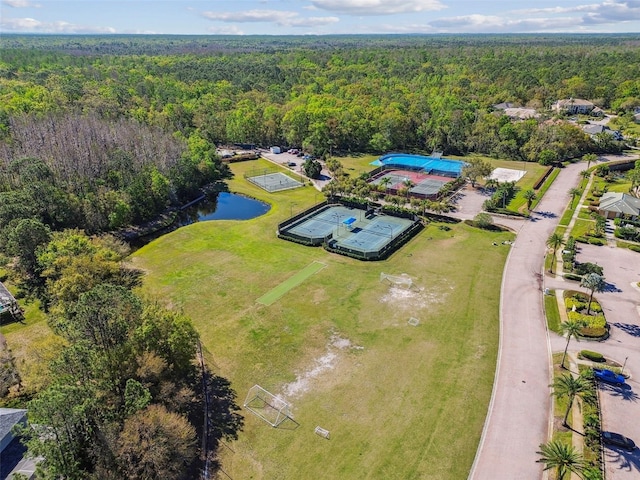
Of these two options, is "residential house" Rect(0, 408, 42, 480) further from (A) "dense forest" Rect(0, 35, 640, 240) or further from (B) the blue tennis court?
(B) the blue tennis court

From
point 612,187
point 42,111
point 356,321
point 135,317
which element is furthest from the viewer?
point 42,111

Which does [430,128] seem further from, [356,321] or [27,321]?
[27,321]

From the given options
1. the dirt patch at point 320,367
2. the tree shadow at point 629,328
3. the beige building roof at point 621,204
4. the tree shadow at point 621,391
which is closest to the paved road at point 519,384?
the tree shadow at point 621,391

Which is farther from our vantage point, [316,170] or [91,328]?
[316,170]

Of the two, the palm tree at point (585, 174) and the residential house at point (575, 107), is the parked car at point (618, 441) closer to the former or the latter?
the palm tree at point (585, 174)

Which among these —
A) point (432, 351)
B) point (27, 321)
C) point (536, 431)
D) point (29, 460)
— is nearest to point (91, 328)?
point (29, 460)

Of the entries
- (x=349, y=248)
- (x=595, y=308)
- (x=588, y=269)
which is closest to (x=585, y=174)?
(x=588, y=269)
